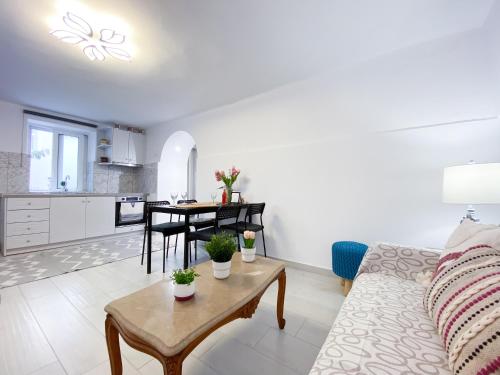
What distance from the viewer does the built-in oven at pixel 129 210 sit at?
410 cm

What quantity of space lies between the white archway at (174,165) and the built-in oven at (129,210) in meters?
0.45

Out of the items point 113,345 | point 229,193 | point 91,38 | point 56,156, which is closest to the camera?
point 113,345

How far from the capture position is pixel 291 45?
2006mm

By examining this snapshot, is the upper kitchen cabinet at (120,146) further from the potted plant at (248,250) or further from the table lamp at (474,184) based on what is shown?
the table lamp at (474,184)

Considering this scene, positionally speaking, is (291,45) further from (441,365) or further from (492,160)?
(441,365)

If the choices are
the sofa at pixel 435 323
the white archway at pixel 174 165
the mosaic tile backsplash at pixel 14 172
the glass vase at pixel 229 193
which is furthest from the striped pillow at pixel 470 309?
the mosaic tile backsplash at pixel 14 172

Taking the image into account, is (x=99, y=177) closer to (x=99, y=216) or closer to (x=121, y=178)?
(x=121, y=178)

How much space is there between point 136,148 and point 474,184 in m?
5.28

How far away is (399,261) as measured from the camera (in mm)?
1451

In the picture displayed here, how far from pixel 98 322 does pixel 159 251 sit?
5.61 feet

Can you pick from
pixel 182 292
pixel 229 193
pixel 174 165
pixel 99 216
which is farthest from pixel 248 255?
pixel 174 165

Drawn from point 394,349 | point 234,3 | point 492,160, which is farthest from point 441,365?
point 234,3

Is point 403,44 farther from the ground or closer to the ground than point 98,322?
farther from the ground

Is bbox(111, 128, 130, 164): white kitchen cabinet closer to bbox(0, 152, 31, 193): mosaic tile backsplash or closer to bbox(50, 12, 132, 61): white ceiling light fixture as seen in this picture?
bbox(0, 152, 31, 193): mosaic tile backsplash
